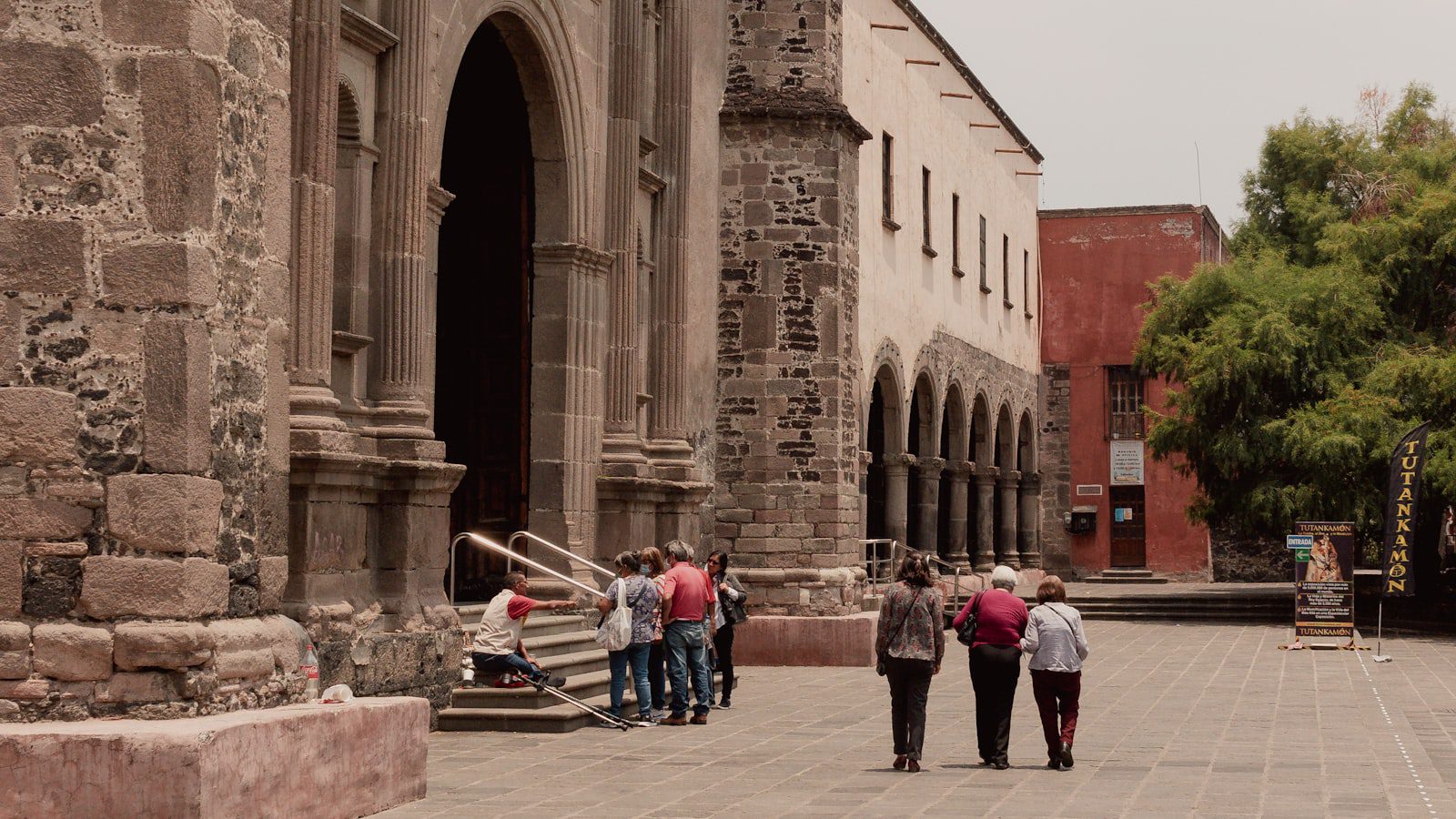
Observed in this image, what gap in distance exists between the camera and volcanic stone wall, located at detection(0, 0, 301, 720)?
25.9 feet

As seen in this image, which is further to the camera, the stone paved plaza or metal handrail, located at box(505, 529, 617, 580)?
metal handrail, located at box(505, 529, 617, 580)

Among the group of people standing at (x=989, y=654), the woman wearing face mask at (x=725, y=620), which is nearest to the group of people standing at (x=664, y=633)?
the woman wearing face mask at (x=725, y=620)

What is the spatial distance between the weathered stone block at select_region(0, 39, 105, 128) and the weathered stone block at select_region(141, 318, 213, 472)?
3.10 ft

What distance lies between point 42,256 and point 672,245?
12.0 metres

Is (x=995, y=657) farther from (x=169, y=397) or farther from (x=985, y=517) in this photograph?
(x=985, y=517)

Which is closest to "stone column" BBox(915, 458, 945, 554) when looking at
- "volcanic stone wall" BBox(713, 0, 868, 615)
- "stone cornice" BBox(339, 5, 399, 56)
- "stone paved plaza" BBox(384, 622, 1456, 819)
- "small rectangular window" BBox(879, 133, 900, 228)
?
"small rectangular window" BBox(879, 133, 900, 228)

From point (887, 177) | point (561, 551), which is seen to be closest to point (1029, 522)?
point (887, 177)

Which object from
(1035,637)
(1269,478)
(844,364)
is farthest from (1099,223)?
(1035,637)

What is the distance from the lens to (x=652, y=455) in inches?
752

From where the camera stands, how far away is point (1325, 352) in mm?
30625

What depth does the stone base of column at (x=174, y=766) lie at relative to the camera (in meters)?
7.38

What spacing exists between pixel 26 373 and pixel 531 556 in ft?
29.9

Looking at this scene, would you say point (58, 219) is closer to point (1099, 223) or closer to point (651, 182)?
point (651, 182)

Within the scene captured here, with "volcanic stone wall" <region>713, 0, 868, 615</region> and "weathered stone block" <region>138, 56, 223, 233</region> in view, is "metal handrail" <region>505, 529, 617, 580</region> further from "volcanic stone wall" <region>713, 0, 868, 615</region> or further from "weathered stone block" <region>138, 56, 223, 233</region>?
"weathered stone block" <region>138, 56, 223, 233</region>
